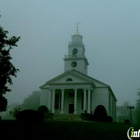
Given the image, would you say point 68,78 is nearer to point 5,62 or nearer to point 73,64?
point 73,64

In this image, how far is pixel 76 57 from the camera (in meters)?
55.6

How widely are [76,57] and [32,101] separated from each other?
53.8m

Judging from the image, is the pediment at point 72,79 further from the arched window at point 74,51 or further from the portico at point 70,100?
the arched window at point 74,51

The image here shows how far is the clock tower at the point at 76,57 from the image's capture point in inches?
2180

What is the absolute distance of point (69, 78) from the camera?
49312 millimetres

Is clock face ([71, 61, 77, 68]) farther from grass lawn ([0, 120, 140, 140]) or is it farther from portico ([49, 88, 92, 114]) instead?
grass lawn ([0, 120, 140, 140])

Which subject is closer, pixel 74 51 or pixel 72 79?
pixel 72 79

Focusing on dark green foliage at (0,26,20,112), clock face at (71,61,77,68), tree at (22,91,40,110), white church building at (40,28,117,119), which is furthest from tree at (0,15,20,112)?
tree at (22,91,40,110)

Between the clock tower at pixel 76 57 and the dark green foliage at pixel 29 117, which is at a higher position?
the clock tower at pixel 76 57

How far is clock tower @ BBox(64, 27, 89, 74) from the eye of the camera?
5538cm

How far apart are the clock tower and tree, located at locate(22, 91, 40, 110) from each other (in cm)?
4557

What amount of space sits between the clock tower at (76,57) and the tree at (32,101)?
150 ft

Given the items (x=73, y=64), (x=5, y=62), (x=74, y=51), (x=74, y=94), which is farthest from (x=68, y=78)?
(x=5, y=62)

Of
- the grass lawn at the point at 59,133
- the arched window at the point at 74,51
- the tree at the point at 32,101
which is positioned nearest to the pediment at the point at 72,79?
the arched window at the point at 74,51
